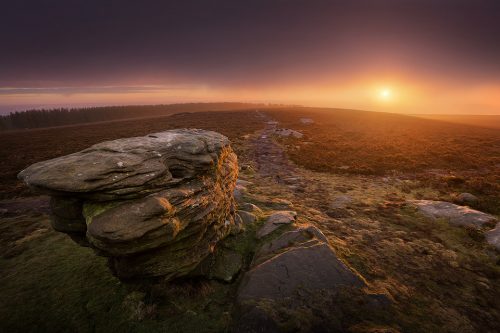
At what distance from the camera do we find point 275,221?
429 inches

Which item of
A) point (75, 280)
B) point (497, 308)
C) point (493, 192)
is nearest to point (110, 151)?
point (75, 280)

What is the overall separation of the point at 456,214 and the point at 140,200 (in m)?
14.9

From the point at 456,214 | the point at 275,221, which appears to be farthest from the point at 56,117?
the point at 456,214

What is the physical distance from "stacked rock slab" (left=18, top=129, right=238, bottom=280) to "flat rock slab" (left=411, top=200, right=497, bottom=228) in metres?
11.8

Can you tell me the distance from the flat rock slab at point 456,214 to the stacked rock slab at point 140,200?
1176cm

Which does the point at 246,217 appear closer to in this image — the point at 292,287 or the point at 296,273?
the point at 296,273

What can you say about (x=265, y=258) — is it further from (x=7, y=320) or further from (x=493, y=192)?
(x=493, y=192)

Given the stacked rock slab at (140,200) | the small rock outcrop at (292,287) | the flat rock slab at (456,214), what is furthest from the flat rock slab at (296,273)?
the flat rock slab at (456,214)

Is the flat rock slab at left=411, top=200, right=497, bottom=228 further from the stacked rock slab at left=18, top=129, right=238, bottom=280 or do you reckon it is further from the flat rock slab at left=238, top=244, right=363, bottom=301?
the stacked rock slab at left=18, top=129, right=238, bottom=280

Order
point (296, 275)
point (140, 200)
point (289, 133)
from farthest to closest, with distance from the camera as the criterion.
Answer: point (289, 133) < point (296, 275) < point (140, 200)

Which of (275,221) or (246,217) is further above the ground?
(275,221)

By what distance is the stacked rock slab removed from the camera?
6.05 meters

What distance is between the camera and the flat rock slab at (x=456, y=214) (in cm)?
1131

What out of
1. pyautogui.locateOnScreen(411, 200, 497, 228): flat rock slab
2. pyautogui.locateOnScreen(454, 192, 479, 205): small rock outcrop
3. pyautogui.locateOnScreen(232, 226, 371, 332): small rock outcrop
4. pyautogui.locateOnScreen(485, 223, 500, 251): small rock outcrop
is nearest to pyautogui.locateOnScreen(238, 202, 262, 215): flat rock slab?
pyautogui.locateOnScreen(232, 226, 371, 332): small rock outcrop
